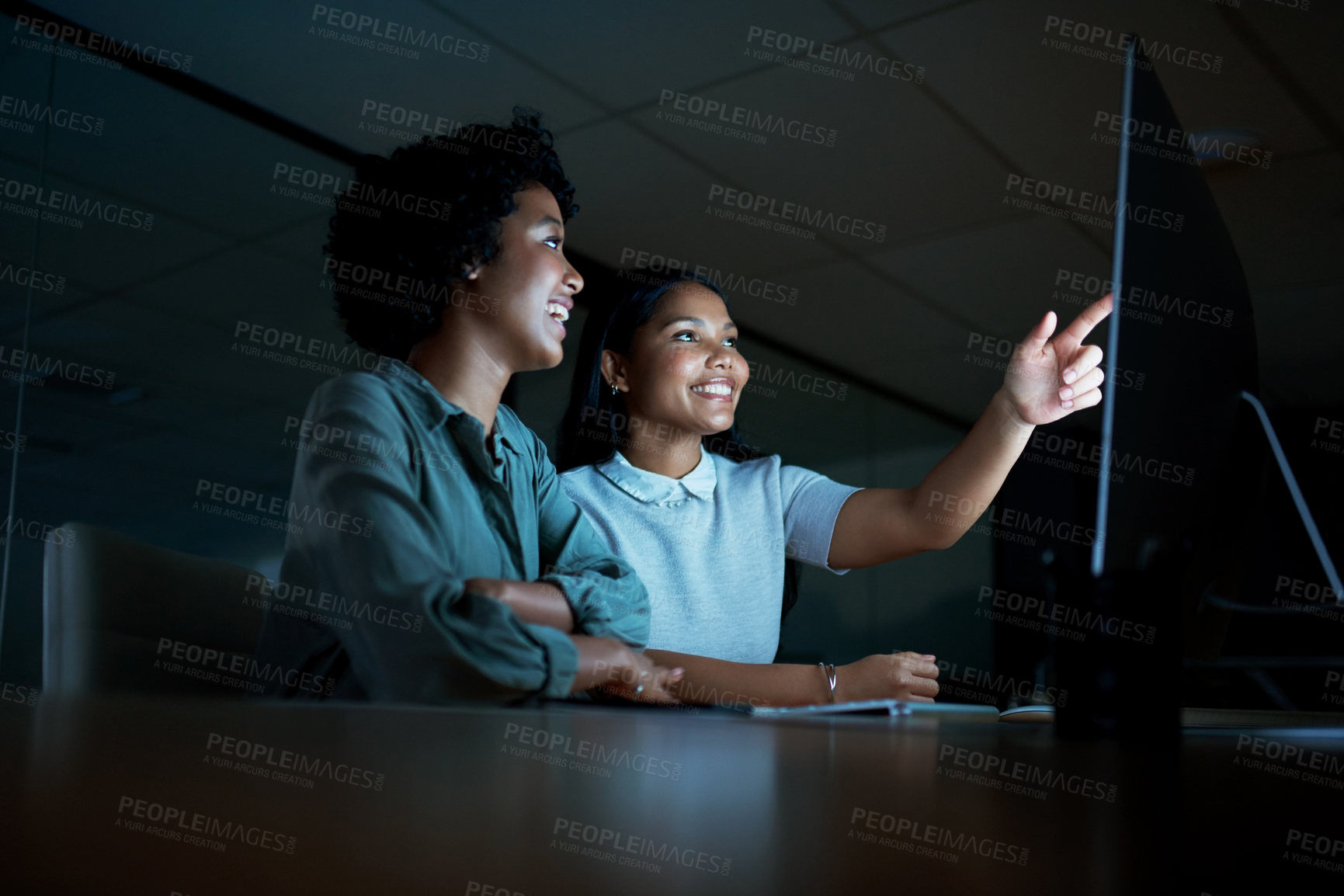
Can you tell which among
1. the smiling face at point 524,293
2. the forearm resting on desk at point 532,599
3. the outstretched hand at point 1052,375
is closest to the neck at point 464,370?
the smiling face at point 524,293

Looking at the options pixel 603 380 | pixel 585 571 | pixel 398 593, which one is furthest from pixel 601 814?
pixel 603 380

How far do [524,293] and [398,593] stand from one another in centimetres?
A: 51

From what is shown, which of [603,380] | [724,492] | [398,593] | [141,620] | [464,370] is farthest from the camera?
[603,380]

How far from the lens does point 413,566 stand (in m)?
0.94

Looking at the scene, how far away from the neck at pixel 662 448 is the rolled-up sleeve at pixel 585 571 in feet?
0.73

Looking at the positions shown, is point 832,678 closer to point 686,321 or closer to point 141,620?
point 686,321

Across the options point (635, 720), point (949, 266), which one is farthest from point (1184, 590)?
point (949, 266)

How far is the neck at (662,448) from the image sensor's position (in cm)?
150

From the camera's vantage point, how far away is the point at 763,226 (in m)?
2.95

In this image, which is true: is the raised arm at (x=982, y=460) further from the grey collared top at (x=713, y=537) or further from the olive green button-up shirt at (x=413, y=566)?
the olive green button-up shirt at (x=413, y=566)

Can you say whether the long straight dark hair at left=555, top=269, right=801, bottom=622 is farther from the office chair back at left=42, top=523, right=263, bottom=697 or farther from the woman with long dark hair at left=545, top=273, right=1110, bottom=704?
the office chair back at left=42, top=523, right=263, bottom=697

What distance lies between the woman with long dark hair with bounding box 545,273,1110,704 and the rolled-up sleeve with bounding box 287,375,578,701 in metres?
0.33

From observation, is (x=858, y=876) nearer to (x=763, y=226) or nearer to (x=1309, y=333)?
(x=763, y=226)

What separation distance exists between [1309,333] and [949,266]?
1.83 meters
